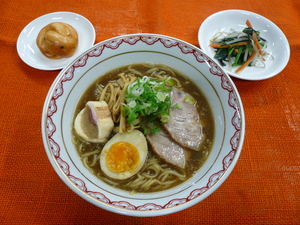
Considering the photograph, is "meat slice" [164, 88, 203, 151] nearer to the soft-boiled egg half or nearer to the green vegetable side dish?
the soft-boiled egg half

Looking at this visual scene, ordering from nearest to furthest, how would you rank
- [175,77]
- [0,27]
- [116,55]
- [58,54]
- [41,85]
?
1. [116,55]
2. [175,77]
3. [41,85]
4. [58,54]
5. [0,27]

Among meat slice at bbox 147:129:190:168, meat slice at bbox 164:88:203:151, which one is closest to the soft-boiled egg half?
meat slice at bbox 147:129:190:168

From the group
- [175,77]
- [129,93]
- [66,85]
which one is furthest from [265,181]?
[66,85]

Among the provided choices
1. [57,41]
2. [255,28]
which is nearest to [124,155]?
[57,41]

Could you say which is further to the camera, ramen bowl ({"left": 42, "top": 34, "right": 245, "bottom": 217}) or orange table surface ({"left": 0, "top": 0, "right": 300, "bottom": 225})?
orange table surface ({"left": 0, "top": 0, "right": 300, "bottom": 225})

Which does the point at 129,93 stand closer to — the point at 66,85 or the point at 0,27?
the point at 66,85

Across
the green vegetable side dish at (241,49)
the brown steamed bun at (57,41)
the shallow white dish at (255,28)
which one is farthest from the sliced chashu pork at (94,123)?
the green vegetable side dish at (241,49)

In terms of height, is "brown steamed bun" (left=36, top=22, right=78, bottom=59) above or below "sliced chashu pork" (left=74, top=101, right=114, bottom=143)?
above

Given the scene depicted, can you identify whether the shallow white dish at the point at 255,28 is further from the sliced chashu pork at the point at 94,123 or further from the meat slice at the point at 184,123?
the sliced chashu pork at the point at 94,123
